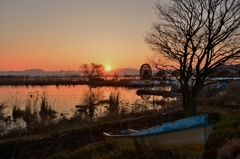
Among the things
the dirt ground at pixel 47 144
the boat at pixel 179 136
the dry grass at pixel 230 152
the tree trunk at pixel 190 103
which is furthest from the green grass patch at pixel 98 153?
the tree trunk at pixel 190 103

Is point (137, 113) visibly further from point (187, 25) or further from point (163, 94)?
point (163, 94)

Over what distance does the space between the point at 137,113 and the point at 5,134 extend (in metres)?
8.34

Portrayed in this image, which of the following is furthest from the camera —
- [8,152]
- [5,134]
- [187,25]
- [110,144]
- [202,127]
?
[5,134]

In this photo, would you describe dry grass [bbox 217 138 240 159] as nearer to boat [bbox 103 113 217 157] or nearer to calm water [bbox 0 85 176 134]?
boat [bbox 103 113 217 157]

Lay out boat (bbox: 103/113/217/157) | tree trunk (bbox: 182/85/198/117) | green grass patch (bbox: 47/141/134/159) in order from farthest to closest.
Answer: tree trunk (bbox: 182/85/198/117)
green grass patch (bbox: 47/141/134/159)
boat (bbox: 103/113/217/157)

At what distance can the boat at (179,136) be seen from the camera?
439cm

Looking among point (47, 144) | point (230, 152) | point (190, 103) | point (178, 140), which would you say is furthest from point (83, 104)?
point (230, 152)

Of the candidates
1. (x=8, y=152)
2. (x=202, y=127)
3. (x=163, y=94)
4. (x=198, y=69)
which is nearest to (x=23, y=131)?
(x=8, y=152)

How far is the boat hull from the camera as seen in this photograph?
14.6 ft

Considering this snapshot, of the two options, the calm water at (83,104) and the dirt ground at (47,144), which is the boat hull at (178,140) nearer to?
the dirt ground at (47,144)

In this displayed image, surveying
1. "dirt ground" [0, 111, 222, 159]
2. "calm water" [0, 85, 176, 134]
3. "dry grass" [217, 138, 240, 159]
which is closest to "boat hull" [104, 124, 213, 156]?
"dry grass" [217, 138, 240, 159]

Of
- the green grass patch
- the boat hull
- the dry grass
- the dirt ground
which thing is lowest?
the dirt ground

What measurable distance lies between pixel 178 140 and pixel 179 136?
0.37ft

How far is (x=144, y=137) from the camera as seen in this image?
5.23m
